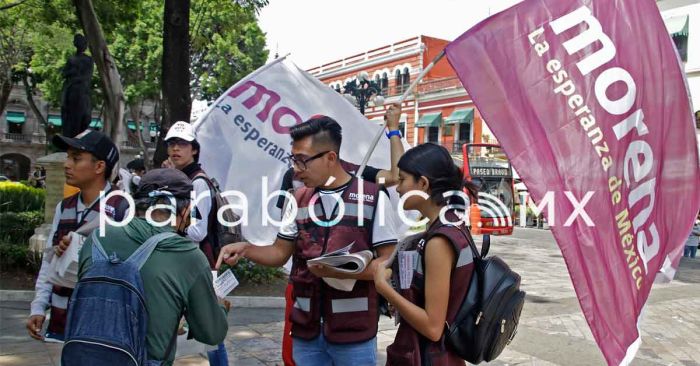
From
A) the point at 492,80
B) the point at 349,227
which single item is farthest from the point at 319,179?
the point at 492,80

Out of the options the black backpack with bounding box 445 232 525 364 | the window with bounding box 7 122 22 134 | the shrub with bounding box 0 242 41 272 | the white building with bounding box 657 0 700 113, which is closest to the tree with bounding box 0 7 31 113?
the shrub with bounding box 0 242 41 272

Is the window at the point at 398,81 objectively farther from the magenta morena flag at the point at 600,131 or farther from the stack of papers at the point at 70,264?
the stack of papers at the point at 70,264

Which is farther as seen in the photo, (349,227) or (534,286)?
(534,286)

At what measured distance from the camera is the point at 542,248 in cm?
1811

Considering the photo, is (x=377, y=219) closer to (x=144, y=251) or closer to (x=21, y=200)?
(x=144, y=251)

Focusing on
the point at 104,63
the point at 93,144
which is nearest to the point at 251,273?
the point at 104,63

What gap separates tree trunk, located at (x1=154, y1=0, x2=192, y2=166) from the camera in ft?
24.4

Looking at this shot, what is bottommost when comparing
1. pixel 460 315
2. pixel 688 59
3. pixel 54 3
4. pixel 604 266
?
pixel 460 315

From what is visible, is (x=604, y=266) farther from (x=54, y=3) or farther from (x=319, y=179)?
(x=54, y=3)

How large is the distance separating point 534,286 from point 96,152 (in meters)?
8.78

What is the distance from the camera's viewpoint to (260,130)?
502cm

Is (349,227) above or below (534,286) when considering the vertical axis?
above

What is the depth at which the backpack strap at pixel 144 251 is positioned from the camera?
1896 millimetres

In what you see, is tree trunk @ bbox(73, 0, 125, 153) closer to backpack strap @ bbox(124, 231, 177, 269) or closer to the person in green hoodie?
the person in green hoodie
